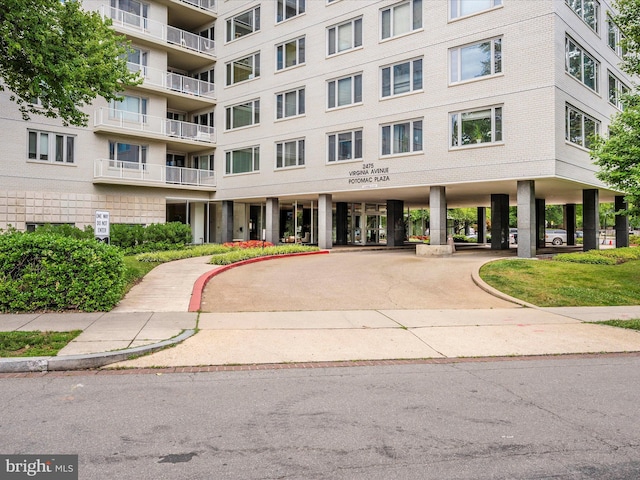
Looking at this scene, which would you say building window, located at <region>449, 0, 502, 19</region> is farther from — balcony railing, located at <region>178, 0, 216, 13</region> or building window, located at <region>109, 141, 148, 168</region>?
building window, located at <region>109, 141, 148, 168</region>

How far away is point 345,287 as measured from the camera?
47.4 ft

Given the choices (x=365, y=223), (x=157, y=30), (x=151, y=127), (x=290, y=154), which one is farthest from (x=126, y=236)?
(x=365, y=223)

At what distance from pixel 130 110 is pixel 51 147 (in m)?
5.36

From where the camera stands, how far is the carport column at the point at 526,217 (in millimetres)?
20641

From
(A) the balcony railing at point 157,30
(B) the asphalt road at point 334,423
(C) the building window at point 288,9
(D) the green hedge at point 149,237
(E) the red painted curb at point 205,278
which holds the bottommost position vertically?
(B) the asphalt road at point 334,423

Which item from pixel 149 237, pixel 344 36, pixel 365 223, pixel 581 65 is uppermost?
pixel 344 36

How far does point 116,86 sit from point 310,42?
57.8ft

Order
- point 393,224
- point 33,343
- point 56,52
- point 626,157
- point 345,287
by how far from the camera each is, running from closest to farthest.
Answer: point 33,343 < point 56,52 < point 626,157 < point 345,287 < point 393,224

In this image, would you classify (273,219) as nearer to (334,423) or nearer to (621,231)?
(621,231)

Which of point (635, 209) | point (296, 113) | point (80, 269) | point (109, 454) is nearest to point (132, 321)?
point (80, 269)

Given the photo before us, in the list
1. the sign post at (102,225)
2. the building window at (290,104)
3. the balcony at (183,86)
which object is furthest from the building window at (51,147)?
A: the sign post at (102,225)

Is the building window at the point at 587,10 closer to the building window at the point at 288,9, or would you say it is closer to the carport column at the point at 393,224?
the carport column at the point at 393,224

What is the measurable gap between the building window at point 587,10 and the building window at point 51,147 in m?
26.4

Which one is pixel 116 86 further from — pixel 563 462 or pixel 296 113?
pixel 296 113
